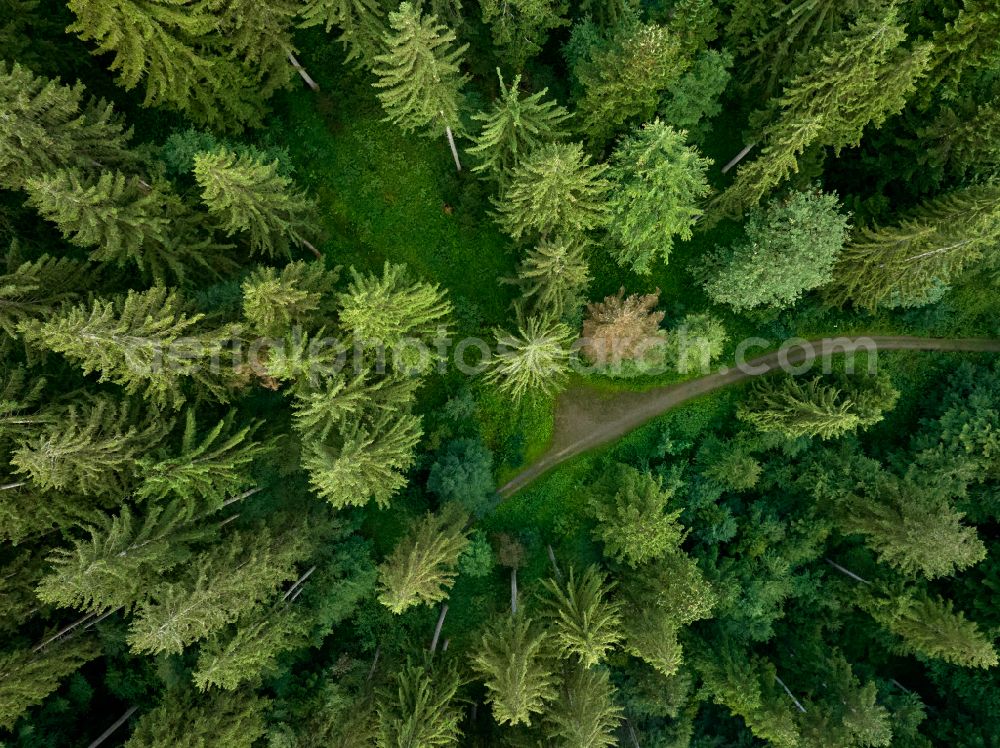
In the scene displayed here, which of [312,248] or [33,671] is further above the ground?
[312,248]

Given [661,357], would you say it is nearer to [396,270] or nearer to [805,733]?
[396,270]

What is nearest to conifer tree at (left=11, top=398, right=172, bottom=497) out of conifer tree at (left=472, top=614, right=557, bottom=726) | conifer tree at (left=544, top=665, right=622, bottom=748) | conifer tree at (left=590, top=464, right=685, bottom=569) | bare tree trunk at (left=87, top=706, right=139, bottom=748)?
bare tree trunk at (left=87, top=706, right=139, bottom=748)

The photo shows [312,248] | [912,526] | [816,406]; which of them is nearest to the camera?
[912,526]

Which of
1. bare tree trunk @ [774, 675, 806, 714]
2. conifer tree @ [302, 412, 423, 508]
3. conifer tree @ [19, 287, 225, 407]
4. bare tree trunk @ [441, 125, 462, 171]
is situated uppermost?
bare tree trunk @ [441, 125, 462, 171]

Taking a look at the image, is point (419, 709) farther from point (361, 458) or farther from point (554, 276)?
point (554, 276)

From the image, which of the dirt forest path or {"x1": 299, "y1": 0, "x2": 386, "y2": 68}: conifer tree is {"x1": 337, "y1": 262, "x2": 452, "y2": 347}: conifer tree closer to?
{"x1": 299, "y1": 0, "x2": 386, "y2": 68}: conifer tree

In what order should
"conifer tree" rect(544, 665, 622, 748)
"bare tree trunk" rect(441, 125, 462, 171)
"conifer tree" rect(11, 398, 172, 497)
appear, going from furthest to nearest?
"bare tree trunk" rect(441, 125, 462, 171) < "conifer tree" rect(544, 665, 622, 748) < "conifer tree" rect(11, 398, 172, 497)

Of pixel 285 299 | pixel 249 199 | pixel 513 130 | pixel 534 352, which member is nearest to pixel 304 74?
pixel 249 199
